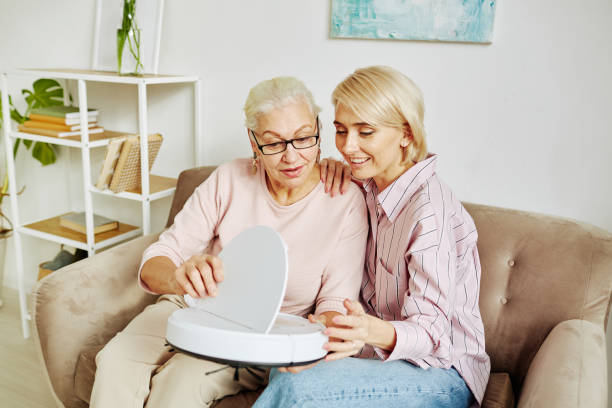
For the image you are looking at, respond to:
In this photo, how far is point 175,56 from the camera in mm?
2258

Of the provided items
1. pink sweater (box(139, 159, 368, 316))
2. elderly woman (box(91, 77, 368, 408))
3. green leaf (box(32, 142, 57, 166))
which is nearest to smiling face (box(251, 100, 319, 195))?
elderly woman (box(91, 77, 368, 408))

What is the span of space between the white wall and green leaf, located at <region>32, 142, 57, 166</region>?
0.81 meters

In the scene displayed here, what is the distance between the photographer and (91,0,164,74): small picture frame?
2195mm

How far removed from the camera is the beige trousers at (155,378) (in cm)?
125

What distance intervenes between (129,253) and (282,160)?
0.71 metres

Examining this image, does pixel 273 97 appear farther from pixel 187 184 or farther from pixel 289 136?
pixel 187 184

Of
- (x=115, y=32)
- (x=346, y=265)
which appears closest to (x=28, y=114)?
(x=115, y=32)

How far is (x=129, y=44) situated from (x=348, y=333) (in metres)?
1.75

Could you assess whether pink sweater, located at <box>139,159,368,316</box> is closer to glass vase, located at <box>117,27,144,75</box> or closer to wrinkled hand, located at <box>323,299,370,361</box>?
wrinkled hand, located at <box>323,299,370,361</box>

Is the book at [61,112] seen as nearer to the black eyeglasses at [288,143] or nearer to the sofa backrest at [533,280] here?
the black eyeglasses at [288,143]

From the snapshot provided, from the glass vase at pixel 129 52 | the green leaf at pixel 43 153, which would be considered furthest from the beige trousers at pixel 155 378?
the green leaf at pixel 43 153

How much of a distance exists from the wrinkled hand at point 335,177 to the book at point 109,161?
102 cm

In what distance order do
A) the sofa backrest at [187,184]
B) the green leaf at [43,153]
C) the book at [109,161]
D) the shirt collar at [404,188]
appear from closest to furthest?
the shirt collar at [404,188]
the sofa backrest at [187,184]
the book at [109,161]
the green leaf at [43,153]

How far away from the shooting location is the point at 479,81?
66.2 inches
